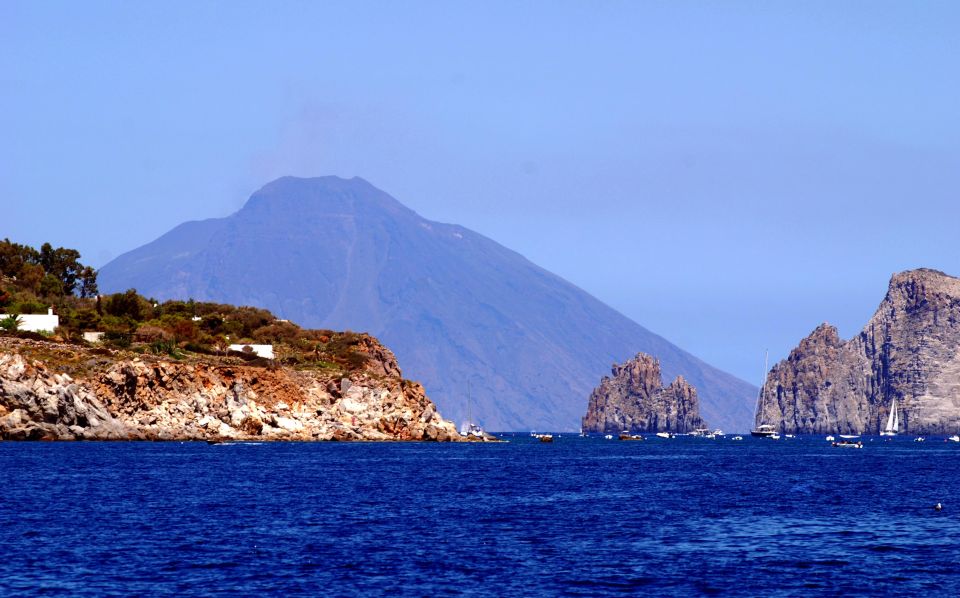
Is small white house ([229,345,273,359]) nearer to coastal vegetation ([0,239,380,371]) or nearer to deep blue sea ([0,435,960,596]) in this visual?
coastal vegetation ([0,239,380,371])

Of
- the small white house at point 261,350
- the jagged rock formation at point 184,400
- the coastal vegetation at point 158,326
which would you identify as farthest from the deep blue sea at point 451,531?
the small white house at point 261,350

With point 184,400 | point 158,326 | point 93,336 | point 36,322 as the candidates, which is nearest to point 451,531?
point 184,400

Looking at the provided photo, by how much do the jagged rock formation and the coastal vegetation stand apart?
6453 mm

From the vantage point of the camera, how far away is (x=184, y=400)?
14188 cm

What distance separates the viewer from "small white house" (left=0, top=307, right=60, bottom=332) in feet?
501

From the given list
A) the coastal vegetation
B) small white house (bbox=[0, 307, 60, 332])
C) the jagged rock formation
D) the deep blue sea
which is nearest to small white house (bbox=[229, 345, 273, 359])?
the coastal vegetation

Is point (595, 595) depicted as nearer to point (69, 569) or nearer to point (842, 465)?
point (69, 569)

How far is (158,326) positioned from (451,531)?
110 meters

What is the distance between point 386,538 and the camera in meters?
59.4

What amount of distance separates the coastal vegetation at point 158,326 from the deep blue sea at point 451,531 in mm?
46447

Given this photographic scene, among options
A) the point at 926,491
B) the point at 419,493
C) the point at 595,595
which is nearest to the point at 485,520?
the point at 419,493

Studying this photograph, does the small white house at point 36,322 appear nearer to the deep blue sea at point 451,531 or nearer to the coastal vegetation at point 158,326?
the coastal vegetation at point 158,326

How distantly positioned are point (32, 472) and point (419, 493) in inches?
1155

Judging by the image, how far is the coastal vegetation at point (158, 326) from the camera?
15562 cm
